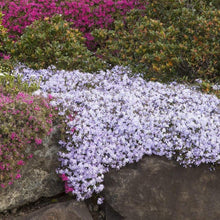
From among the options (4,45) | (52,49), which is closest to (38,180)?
(52,49)

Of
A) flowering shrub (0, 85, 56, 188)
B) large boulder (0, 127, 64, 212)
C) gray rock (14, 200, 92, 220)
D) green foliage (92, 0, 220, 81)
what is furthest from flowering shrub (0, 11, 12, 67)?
gray rock (14, 200, 92, 220)

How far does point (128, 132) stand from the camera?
450 cm

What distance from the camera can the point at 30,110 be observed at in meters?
4.12

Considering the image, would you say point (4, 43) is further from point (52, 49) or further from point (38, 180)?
point (38, 180)

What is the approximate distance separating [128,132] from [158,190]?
2.74 ft

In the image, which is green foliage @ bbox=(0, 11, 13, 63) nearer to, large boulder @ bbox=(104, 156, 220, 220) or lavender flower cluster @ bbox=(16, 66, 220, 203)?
lavender flower cluster @ bbox=(16, 66, 220, 203)

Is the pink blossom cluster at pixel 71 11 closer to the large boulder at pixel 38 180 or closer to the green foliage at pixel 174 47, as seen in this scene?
the green foliage at pixel 174 47

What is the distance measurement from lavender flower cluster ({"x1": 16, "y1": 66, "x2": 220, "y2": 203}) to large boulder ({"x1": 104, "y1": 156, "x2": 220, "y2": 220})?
0.12 metres

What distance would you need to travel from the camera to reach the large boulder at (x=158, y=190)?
4.37 m

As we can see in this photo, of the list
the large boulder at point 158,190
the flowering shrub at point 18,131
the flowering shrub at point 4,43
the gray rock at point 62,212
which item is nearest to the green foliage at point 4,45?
the flowering shrub at point 4,43

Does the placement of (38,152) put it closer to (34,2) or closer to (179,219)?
(179,219)

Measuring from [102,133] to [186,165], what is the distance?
1.15 metres

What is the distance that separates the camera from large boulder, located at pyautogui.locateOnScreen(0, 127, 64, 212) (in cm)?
420

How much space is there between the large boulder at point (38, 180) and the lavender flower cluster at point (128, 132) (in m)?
0.13
